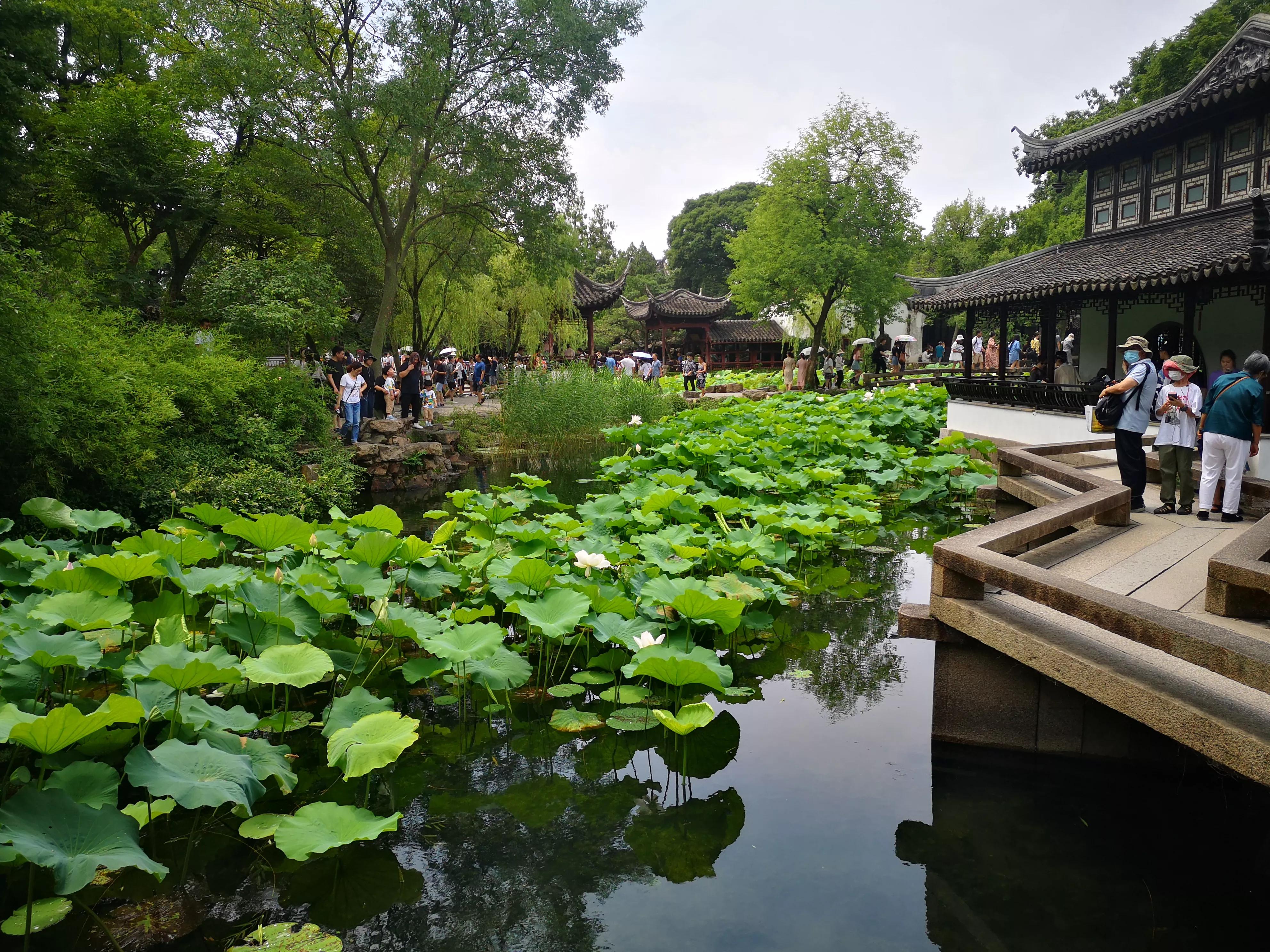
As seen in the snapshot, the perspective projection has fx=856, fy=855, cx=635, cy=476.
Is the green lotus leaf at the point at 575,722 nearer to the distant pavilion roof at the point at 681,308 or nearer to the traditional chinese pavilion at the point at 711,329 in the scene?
the traditional chinese pavilion at the point at 711,329

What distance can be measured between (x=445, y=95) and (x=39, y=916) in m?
12.4

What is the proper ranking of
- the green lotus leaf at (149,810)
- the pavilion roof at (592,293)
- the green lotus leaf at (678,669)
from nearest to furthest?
the green lotus leaf at (149,810) < the green lotus leaf at (678,669) < the pavilion roof at (592,293)

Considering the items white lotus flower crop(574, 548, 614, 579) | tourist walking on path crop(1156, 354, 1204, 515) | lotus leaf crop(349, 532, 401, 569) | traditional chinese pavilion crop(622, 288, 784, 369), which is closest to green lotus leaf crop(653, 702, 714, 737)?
white lotus flower crop(574, 548, 614, 579)

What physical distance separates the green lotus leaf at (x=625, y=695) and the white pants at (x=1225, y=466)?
3996 mm

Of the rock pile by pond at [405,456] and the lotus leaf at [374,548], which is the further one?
the rock pile by pond at [405,456]

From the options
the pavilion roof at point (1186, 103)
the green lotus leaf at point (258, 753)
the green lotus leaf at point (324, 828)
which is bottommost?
the green lotus leaf at point (324, 828)

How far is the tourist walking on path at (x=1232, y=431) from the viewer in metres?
5.14

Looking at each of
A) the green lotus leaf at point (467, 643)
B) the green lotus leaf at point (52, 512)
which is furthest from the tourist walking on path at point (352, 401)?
the green lotus leaf at point (467, 643)

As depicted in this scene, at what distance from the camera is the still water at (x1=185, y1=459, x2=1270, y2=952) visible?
8.36 feet

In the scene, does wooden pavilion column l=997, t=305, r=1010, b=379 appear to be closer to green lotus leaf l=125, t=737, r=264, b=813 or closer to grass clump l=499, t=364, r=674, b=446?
grass clump l=499, t=364, r=674, b=446

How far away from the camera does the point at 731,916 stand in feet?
8.61

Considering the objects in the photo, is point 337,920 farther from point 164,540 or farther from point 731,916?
point 164,540

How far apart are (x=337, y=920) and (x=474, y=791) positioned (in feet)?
2.66

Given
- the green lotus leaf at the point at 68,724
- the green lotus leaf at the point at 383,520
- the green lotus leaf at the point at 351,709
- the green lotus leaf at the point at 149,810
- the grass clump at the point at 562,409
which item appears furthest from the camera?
the grass clump at the point at 562,409
